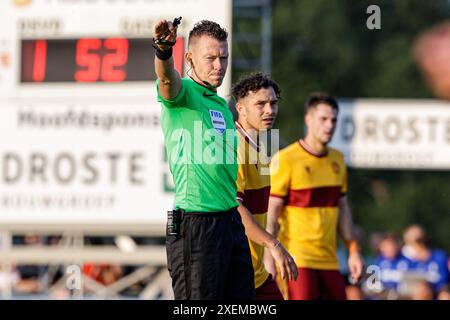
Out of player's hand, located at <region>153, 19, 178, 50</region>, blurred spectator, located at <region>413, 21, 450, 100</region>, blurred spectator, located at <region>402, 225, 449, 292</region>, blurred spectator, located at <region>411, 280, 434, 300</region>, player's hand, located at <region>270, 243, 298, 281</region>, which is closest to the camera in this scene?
player's hand, located at <region>153, 19, 178, 50</region>

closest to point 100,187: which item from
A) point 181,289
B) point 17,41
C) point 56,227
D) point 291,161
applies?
point 56,227

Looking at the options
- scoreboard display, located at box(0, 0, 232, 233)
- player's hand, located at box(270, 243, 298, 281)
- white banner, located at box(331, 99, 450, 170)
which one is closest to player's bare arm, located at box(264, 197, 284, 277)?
player's hand, located at box(270, 243, 298, 281)

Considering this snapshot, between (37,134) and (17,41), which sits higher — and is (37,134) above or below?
below

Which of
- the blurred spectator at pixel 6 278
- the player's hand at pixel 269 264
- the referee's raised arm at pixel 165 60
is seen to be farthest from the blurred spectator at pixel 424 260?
the referee's raised arm at pixel 165 60

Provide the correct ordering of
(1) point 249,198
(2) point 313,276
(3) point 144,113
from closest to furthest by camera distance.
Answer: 1. (1) point 249,198
2. (2) point 313,276
3. (3) point 144,113

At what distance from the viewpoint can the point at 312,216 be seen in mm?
9516

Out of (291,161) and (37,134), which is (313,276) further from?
(37,134)

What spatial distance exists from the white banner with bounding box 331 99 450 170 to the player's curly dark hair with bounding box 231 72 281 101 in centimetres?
605

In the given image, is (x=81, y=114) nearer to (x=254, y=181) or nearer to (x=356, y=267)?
(x=356, y=267)

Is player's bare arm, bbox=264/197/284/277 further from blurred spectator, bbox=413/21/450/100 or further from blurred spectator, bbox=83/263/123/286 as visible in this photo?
blurred spectator, bbox=413/21/450/100

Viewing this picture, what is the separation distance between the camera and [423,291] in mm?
13648

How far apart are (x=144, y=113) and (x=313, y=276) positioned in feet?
13.5

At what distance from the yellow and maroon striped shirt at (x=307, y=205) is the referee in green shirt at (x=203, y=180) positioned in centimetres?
282

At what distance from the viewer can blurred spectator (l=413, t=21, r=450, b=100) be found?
3108 cm
